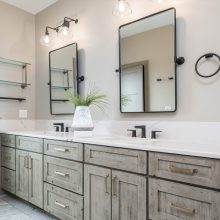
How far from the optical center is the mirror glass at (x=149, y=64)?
187 centimetres

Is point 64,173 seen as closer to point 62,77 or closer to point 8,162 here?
point 8,162

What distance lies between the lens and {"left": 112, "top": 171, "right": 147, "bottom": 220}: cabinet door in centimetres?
141

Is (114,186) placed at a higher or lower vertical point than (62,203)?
higher

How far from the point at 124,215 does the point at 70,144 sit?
2.41ft

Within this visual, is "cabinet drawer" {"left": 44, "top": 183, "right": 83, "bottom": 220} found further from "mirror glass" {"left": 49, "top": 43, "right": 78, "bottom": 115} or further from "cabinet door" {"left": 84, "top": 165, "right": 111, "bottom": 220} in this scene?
"mirror glass" {"left": 49, "top": 43, "right": 78, "bottom": 115}

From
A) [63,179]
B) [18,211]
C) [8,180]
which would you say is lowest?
[18,211]

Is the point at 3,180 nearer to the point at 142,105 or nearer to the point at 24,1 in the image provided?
the point at 142,105

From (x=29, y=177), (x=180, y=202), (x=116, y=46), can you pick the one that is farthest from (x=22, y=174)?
(x=180, y=202)

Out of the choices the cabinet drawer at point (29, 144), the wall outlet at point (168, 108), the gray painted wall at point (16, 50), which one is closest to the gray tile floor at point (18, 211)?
the cabinet drawer at point (29, 144)

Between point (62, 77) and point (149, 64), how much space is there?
1336 mm

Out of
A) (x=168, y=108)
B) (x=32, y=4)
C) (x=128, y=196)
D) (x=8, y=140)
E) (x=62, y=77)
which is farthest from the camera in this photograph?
(x=32, y=4)

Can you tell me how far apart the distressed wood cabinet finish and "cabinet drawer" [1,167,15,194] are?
125mm

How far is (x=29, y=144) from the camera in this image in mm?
2408

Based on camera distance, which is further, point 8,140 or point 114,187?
point 8,140
